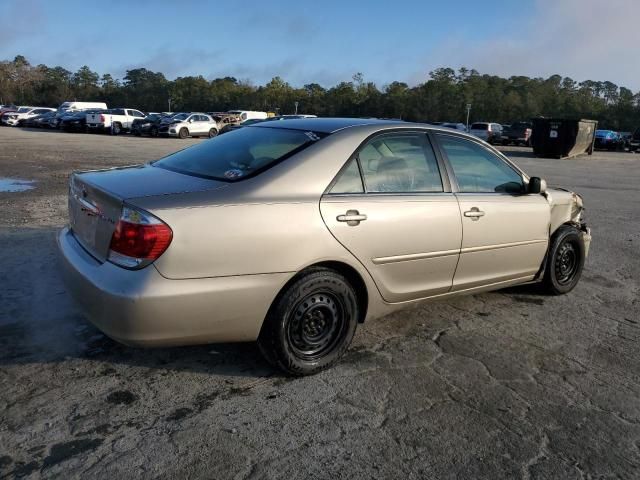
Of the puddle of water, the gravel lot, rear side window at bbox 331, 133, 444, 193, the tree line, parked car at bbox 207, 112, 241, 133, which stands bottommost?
Result: the gravel lot

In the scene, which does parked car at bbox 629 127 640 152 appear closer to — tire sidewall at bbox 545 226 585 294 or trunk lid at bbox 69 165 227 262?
tire sidewall at bbox 545 226 585 294

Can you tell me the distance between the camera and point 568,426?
3059 millimetres

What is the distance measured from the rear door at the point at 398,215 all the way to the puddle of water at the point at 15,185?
857 cm

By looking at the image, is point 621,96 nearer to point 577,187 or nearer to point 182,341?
point 577,187

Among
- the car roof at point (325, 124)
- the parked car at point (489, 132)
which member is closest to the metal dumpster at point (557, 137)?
the parked car at point (489, 132)

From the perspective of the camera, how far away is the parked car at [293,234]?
2.96 m

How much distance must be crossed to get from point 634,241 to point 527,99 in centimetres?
7517

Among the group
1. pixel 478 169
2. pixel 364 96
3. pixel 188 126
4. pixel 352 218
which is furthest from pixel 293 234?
pixel 364 96

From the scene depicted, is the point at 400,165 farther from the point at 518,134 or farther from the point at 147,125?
the point at 518,134

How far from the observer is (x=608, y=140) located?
4141 cm

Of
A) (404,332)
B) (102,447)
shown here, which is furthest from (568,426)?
(102,447)

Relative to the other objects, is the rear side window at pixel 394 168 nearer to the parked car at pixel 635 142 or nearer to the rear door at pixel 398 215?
the rear door at pixel 398 215

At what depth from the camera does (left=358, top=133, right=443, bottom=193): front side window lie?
3.76m

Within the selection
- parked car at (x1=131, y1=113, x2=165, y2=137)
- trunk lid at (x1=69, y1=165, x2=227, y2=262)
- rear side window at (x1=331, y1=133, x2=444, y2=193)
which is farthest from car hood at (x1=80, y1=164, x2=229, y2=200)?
parked car at (x1=131, y1=113, x2=165, y2=137)
